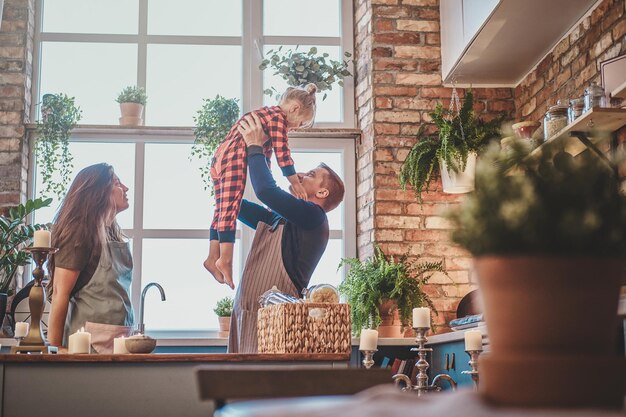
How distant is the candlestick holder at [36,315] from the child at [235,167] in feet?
7.65

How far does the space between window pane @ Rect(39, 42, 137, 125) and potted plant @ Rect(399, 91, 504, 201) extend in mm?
2007

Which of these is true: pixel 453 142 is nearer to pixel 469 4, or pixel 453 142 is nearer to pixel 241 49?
pixel 469 4

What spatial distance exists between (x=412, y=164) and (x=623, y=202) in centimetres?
426

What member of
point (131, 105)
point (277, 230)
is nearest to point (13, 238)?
point (131, 105)

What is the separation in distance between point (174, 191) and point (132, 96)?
673 mm

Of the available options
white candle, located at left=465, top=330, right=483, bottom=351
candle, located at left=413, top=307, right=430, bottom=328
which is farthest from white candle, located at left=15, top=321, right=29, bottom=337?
white candle, located at left=465, top=330, right=483, bottom=351

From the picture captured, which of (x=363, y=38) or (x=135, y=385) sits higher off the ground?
(x=363, y=38)

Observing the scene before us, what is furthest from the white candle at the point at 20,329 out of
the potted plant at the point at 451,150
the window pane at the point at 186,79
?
the potted plant at the point at 451,150

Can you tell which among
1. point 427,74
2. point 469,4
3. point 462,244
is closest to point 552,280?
point 462,244

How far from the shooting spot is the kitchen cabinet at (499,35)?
13.6 ft

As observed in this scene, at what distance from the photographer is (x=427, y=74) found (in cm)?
523

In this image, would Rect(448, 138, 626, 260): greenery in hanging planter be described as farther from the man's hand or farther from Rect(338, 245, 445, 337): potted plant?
the man's hand

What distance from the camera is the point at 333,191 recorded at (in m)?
5.24

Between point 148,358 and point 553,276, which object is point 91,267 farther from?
point 553,276
